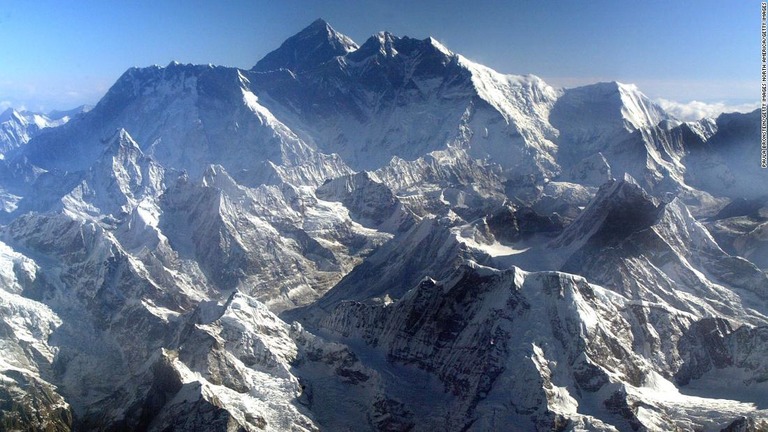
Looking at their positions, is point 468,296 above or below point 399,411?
above

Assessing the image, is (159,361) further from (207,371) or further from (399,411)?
(399,411)

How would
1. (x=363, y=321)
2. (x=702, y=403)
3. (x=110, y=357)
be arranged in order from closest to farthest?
(x=702, y=403)
(x=363, y=321)
(x=110, y=357)

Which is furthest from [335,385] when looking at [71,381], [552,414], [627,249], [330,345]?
[627,249]

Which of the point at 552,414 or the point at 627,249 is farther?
the point at 627,249

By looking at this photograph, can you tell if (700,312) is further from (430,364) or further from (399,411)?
(399,411)

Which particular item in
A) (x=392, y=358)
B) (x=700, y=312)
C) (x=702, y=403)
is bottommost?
(x=392, y=358)

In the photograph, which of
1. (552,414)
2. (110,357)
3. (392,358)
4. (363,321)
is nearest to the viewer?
(552,414)

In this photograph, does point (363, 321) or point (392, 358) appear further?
point (363, 321)

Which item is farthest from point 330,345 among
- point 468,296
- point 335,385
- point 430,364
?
point 468,296

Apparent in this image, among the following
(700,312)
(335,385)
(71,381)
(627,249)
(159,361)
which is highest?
(627,249)
